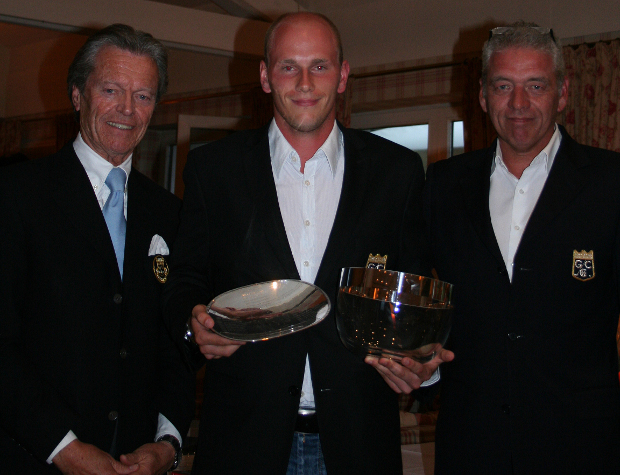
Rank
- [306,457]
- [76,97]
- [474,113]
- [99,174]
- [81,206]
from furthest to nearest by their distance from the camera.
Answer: [474,113] < [76,97] < [99,174] < [81,206] < [306,457]

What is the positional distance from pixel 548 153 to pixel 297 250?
78 centimetres

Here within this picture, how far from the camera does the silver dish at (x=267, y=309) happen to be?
119cm

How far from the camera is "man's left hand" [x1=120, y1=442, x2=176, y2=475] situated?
1.39 metres

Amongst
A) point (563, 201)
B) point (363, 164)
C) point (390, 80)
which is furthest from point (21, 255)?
point (390, 80)

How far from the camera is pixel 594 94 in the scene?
424 centimetres

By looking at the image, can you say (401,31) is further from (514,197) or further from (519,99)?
(514,197)

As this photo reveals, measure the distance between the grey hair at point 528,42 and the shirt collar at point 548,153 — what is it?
0.13 metres

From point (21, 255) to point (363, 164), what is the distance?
84 cm

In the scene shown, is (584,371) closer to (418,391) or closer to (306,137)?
(418,391)

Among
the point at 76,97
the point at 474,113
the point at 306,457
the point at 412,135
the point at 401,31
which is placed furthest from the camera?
the point at 412,135

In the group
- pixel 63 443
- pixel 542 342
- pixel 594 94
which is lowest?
pixel 63 443

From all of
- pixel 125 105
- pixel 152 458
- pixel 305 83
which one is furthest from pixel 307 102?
pixel 152 458

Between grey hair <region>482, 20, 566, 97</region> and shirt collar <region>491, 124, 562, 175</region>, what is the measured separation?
0.44 ft

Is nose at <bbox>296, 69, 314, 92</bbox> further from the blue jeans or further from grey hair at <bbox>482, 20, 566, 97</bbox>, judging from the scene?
the blue jeans
